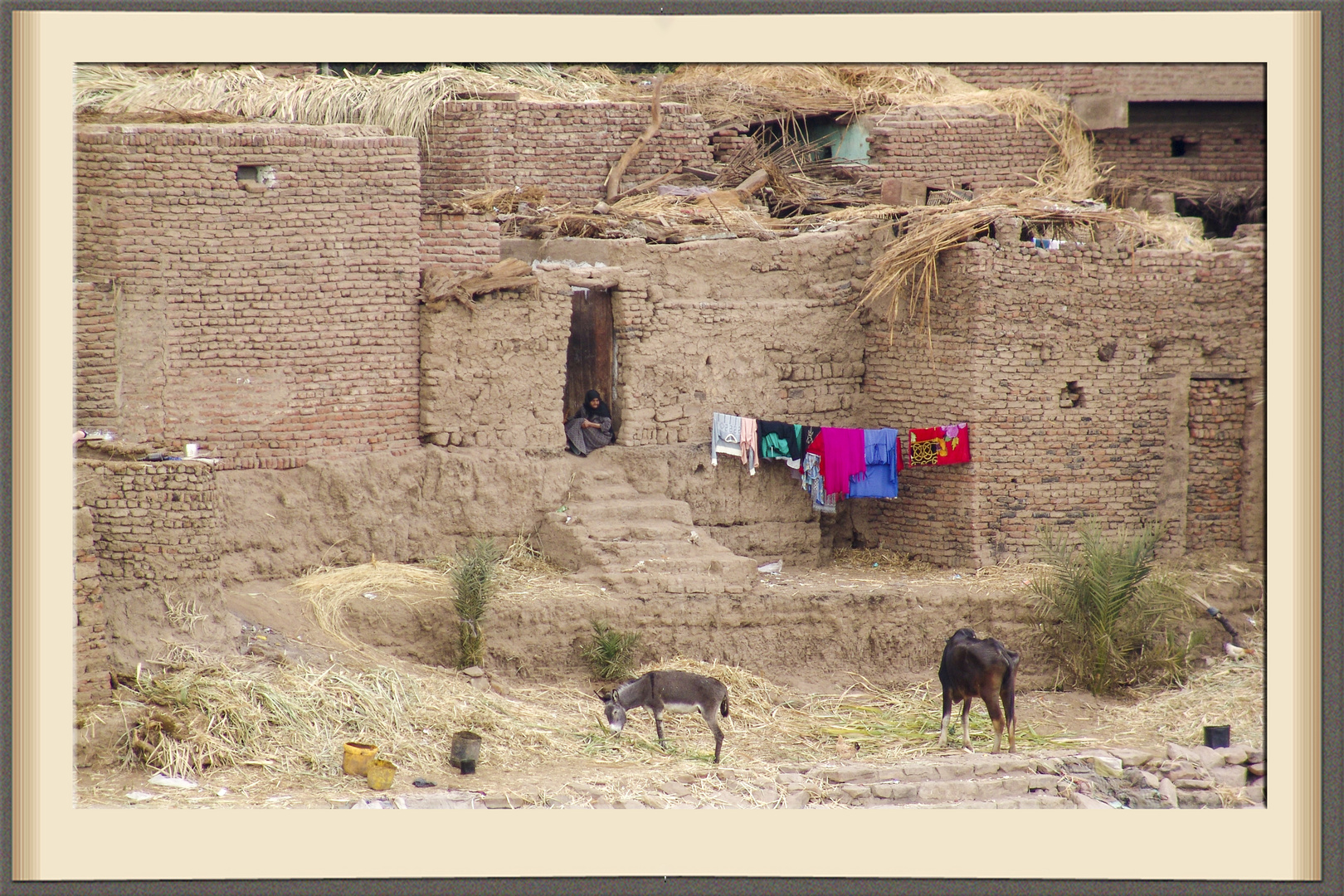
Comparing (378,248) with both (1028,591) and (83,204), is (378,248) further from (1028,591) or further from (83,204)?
(1028,591)

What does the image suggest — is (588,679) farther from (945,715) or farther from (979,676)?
(979,676)

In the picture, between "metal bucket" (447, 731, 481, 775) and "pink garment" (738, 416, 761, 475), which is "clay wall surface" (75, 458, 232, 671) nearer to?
"metal bucket" (447, 731, 481, 775)

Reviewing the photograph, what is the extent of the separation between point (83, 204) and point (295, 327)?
1.80 metres

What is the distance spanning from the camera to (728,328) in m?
15.0

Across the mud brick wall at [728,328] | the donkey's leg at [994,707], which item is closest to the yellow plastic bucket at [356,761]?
the donkey's leg at [994,707]

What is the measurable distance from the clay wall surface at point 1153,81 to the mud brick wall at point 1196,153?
467mm

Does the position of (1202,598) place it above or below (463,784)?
above

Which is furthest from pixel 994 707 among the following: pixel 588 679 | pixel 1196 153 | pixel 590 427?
pixel 1196 153

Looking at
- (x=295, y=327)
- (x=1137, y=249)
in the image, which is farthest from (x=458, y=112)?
(x=1137, y=249)

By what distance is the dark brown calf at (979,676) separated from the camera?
11.9 meters

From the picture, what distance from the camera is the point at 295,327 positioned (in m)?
13.8

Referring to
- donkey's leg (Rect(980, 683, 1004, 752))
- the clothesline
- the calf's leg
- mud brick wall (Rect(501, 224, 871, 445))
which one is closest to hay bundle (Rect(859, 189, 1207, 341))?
mud brick wall (Rect(501, 224, 871, 445))

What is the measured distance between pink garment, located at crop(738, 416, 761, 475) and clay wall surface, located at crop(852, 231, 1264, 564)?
50.1 inches

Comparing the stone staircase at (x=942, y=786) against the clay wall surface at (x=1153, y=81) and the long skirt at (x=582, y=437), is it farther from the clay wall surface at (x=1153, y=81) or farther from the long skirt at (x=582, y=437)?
the clay wall surface at (x=1153, y=81)
